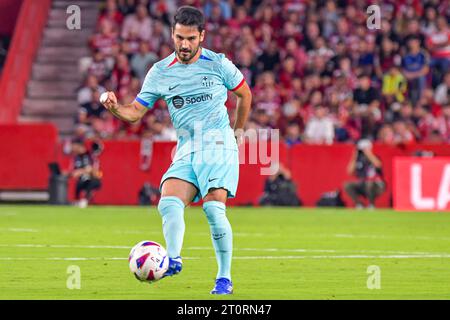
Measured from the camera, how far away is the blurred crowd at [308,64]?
26.6 meters

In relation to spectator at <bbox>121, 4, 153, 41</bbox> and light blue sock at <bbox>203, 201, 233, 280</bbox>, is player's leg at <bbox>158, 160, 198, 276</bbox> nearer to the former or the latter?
light blue sock at <bbox>203, 201, 233, 280</bbox>

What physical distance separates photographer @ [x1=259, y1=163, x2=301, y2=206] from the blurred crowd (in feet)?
2.99

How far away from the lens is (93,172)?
25.6 metres

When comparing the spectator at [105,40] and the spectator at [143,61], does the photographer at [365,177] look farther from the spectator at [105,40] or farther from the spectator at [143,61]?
the spectator at [105,40]

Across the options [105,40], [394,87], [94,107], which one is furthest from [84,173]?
[394,87]

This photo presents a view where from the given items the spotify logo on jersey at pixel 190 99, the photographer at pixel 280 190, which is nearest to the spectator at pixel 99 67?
the photographer at pixel 280 190

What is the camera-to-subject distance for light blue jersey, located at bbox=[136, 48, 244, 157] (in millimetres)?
10469

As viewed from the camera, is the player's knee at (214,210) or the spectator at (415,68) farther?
the spectator at (415,68)

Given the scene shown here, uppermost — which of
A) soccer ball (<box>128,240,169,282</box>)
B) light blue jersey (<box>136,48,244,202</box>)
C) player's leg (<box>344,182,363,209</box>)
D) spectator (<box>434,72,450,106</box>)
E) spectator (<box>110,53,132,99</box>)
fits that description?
spectator (<box>110,53,132,99</box>)

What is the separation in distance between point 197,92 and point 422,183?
45.2ft

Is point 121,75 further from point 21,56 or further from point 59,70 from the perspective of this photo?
point 21,56

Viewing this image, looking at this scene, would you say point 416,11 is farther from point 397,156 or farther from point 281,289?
point 281,289

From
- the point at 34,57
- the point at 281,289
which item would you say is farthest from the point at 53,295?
the point at 34,57

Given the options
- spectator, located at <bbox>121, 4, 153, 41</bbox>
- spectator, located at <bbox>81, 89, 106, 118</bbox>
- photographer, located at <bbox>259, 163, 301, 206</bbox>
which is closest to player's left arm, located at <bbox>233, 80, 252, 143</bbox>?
photographer, located at <bbox>259, 163, 301, 206</bbox>
